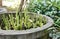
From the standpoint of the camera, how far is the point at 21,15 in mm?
2191

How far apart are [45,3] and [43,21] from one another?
2.69ft

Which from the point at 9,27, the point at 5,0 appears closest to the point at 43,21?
the point at 9,27

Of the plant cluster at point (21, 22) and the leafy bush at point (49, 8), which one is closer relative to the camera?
the plant cluster at point (21, 22)

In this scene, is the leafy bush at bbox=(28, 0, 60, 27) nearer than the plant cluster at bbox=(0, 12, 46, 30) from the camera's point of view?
No

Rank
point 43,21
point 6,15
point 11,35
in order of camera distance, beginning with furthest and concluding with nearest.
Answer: point 6,15
point 43,21
point 11,35

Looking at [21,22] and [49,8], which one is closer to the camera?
[21,22]

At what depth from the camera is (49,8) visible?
275cm

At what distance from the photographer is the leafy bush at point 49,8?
8.61ft

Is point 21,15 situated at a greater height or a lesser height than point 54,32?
greater

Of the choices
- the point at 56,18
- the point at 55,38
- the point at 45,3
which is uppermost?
the point at 45,3

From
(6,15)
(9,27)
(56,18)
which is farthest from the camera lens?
(56,18)

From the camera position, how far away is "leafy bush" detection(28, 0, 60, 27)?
2625 mm

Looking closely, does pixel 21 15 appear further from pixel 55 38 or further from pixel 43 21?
pixel 55 38

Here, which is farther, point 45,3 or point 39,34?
point 45,3
